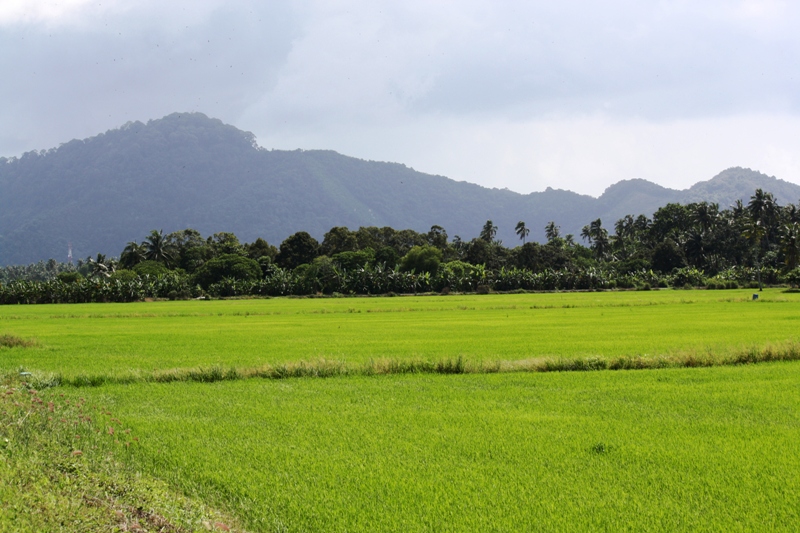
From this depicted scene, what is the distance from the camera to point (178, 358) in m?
20.1

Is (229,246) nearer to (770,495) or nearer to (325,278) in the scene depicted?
(325,278)

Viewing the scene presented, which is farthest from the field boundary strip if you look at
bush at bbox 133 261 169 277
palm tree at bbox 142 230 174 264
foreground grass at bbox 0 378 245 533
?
palm tree at bbox 142 230 174 264

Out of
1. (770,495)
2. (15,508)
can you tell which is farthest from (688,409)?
(15,508)

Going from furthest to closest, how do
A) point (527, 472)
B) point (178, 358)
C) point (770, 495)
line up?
point (178, 358) → point (527, 472) → point (770, 495)

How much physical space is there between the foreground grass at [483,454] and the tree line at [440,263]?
285 feet

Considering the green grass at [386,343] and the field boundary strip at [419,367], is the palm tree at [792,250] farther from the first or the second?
the field boundary strip at [419,367]

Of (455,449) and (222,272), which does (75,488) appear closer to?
(455,449)

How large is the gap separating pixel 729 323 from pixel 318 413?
28.4 m

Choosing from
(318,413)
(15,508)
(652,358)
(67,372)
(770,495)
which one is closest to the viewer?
(15,508)

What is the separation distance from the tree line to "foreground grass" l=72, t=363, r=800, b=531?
3421 inches

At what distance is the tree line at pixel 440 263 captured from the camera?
96.4m

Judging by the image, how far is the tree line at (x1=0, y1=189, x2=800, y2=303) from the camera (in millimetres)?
96375

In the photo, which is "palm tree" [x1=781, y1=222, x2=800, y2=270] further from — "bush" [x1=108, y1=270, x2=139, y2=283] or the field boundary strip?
"bush" [x1=108, y1=270, x2=139, y2=283]

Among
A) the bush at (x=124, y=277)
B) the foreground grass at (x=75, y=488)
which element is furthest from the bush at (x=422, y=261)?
the foreground grass at (x=75, y=488)
